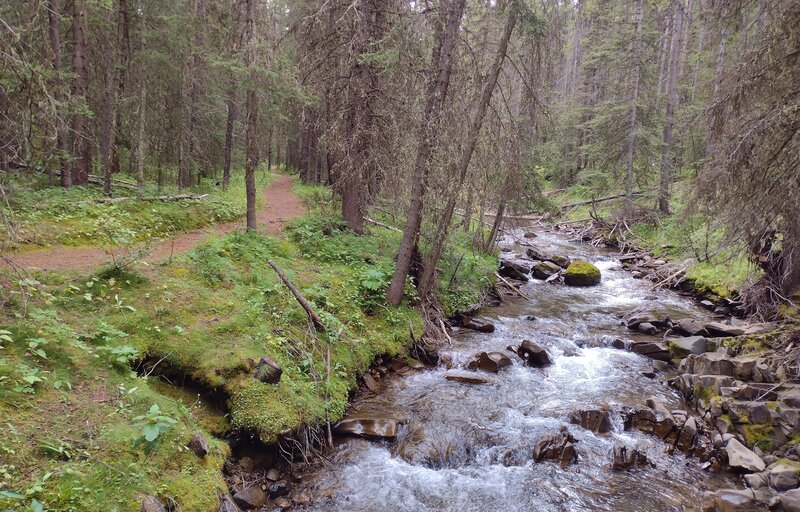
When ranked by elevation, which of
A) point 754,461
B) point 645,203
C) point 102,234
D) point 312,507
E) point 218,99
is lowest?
point 312,507

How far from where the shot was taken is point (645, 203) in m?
23.5

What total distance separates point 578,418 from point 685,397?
2.58 meters

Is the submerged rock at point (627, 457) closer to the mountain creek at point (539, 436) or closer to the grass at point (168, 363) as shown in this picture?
the mountain creek at point (539, 436)

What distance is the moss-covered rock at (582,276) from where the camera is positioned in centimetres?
1678

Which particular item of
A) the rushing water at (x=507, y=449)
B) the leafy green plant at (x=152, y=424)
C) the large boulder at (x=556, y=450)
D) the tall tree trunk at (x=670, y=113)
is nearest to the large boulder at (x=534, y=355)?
the rushing water at (x=507, y=449)

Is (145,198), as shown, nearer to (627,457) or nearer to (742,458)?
(627,457)

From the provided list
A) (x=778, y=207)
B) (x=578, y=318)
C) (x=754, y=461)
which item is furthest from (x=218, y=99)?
(x=754, y=461)

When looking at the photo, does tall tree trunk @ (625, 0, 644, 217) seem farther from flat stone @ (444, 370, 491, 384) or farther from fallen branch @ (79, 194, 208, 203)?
fallen branch @ (79, 194, 208, 203)

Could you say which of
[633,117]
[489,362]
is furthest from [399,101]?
[633,117]

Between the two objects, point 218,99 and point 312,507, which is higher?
point 218,99

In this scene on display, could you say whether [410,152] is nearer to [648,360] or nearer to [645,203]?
[648,360]

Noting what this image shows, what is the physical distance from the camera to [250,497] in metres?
5.41

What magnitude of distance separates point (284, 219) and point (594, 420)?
11.6 meters

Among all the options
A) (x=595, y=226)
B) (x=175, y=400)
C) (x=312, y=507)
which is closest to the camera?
(x=312, y=507)
